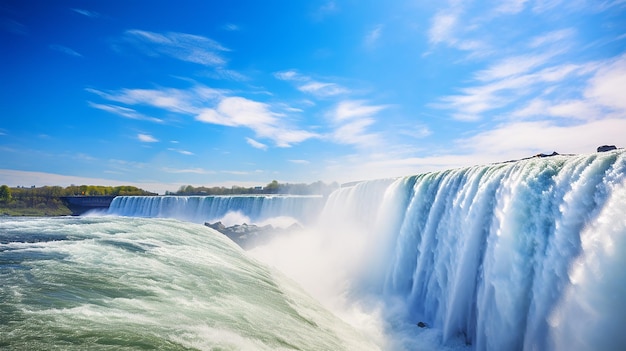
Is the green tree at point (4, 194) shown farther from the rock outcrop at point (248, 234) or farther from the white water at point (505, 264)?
the white water at point (505, 264)

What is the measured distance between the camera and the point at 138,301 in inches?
172

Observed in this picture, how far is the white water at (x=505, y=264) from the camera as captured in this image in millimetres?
5402

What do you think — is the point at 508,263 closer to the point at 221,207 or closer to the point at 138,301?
the point at 138,301

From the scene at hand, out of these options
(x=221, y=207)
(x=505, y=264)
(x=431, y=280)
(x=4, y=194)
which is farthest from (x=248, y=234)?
(x=4, y=194)

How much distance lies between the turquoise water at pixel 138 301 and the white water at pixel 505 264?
10.6ft

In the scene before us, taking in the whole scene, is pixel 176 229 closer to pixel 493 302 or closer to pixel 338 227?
pixel 493 302

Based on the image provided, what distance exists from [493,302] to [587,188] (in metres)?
3.15

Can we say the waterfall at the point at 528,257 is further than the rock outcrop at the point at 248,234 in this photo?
No

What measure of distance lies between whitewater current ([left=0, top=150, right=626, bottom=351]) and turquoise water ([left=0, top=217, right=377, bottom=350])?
0.03m

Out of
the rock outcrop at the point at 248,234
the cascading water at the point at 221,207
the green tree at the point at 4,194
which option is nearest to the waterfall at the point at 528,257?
the rock outcrop at the point at 248,234

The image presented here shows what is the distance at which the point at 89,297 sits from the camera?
4.21 metres

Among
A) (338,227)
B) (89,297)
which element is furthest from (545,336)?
(338,227)

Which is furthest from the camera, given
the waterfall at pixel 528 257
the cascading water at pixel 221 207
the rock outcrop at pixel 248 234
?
the cascading water at pixel 221 207

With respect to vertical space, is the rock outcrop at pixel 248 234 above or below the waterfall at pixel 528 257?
below
